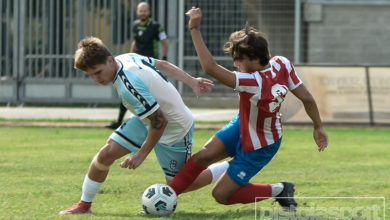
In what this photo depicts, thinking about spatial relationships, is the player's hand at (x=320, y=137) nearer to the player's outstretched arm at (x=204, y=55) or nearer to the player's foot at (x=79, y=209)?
the player's outstretched arm at (x=204, y=55)

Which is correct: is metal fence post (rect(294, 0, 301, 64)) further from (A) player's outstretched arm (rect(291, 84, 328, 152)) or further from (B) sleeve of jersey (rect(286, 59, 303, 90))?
(B) sleeve of jersey (rect(286, 59, 303, 90))

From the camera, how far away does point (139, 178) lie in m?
8.58

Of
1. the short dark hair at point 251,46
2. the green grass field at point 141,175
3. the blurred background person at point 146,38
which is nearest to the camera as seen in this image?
the short dark hair at point 251,46

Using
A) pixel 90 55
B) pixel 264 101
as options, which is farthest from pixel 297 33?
pixel 90 55

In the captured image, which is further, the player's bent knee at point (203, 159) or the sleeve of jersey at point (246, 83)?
the player's bent knee at point (203, 159)

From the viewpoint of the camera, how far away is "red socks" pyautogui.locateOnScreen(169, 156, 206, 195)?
6.41m

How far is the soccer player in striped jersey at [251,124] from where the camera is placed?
5988mm

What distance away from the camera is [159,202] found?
6.14 m

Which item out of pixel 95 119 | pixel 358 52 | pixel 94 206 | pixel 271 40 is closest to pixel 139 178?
pixel 94 206

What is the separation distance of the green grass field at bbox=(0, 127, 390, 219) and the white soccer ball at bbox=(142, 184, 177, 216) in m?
0.10

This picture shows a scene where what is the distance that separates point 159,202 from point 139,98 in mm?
821

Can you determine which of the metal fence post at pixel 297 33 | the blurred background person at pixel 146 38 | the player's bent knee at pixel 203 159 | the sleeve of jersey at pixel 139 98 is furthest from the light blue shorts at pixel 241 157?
the metal fence post at pixel 297 33

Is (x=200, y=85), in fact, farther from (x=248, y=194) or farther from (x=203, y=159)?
(x=248, y=194)

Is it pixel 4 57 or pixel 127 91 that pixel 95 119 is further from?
pixel 127 91
